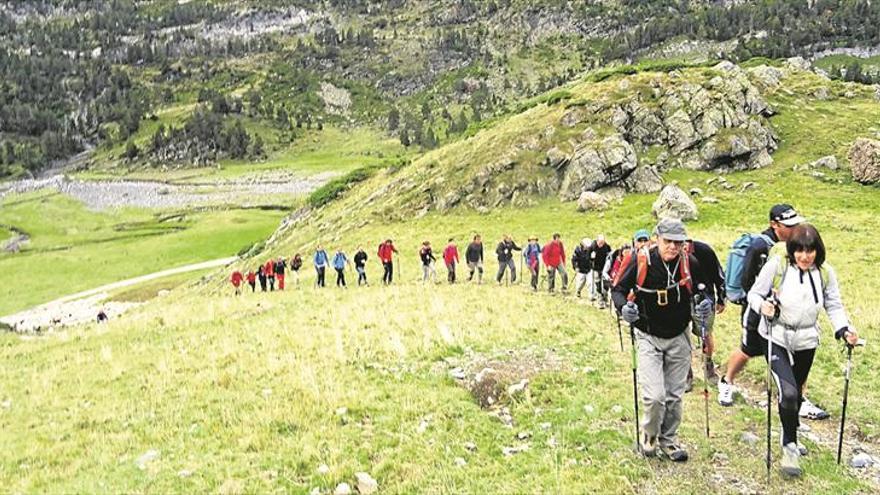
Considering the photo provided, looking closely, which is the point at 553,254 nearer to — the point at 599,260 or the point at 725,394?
the point at 599,260

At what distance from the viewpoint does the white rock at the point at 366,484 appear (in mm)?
8711

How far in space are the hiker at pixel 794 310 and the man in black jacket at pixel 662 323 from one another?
3.36 ft

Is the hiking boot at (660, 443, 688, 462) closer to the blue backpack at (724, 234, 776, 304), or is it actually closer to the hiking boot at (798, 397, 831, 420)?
the blue backpack at (724, 234, 776, 304)

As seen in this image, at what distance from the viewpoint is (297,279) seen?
4247 centimetres

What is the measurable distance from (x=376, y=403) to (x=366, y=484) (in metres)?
3.26

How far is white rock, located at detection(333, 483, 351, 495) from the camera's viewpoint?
8656 mm

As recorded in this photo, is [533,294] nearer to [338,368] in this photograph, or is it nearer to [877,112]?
[338,368]

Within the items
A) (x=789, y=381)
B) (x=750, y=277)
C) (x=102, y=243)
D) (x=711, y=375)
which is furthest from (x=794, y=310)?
(x=102, y=243)

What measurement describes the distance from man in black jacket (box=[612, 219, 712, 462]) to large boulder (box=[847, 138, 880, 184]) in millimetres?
48560

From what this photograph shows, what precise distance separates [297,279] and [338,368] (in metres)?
28.6

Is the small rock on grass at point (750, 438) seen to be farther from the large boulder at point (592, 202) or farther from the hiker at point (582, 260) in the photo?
the large boulder at point (592, 202)

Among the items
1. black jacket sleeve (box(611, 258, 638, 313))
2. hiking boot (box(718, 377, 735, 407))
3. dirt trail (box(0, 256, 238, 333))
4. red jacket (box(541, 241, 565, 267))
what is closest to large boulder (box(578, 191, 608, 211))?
red jacket (box(541, 241, 565, 267))

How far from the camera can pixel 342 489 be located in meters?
8.70

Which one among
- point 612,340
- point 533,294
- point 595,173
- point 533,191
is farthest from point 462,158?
point 612,340
